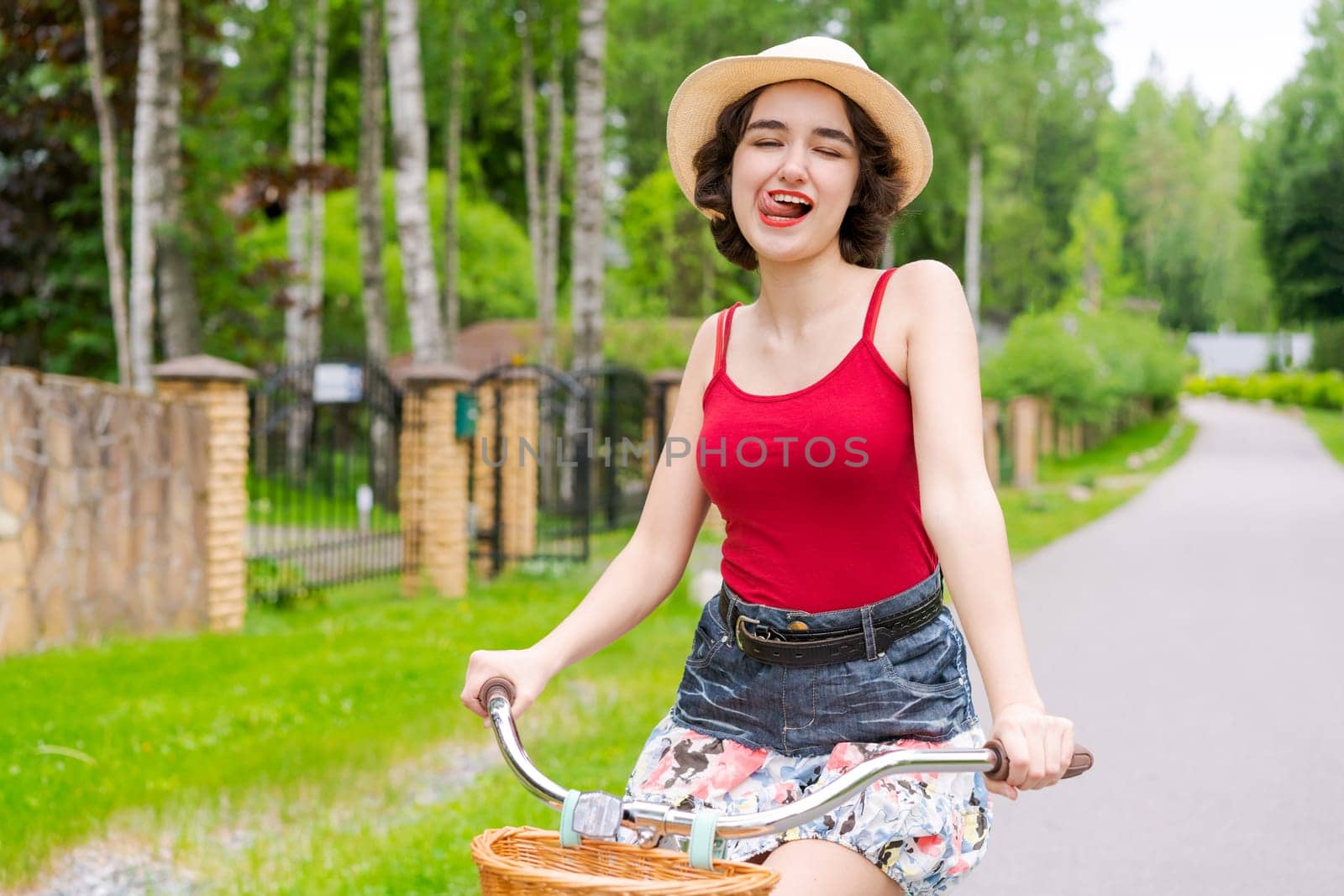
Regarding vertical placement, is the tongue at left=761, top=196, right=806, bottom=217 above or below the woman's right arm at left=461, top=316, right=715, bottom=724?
above

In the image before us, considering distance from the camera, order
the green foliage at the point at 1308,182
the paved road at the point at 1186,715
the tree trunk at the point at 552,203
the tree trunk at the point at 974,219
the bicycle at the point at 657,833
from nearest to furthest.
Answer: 1. the bicycle at the point at 657,833
2. the paved road at the point at 1186,715
3. the tree trunk at the point at 552,203
4. the tree trunk at the point at 974,219
5. the green foliage at the point at 1308,182

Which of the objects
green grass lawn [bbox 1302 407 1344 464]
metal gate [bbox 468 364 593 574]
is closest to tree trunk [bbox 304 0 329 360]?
metal gate [bbox 468 364 593 574]

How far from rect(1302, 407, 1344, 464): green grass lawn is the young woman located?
3103 cm

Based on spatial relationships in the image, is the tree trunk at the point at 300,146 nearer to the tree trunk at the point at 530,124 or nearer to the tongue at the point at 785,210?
the tree trunk at the point at 530,124

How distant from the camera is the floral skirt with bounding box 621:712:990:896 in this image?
210 cm

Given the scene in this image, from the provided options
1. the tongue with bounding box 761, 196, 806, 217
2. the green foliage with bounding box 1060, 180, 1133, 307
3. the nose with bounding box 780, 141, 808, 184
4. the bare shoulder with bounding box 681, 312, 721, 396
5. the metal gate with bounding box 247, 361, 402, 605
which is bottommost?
the metal gate with bounding box 247, 361, 402, 605

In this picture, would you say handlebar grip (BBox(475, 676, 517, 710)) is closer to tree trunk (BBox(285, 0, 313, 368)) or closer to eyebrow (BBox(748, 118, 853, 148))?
eyebrow (BBox(748, 118, 853, 148))

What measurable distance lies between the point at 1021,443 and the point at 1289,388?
126 ft

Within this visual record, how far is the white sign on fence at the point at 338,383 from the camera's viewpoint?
40.8 feet

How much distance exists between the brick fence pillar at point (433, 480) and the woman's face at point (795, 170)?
10.3 metres

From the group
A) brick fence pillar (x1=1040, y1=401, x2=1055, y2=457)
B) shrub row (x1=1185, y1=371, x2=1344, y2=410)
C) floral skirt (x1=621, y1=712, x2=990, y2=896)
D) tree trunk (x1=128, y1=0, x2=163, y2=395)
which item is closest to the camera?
floral skirt (x1=621, y1=712, x2=990, y2=896)

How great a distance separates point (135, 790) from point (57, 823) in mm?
496

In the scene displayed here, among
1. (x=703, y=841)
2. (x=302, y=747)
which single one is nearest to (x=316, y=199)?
(x=302, y=747)

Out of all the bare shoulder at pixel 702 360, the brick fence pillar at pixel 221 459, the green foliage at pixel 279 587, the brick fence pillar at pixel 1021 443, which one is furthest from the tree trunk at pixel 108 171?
the bare shoulder at pixel 702 360
